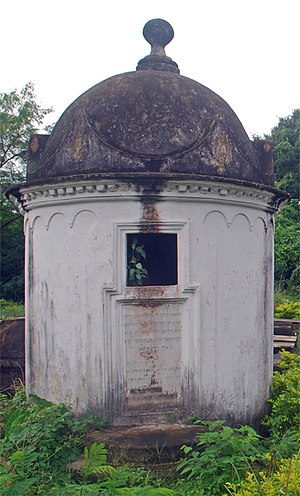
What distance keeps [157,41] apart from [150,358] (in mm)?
4266

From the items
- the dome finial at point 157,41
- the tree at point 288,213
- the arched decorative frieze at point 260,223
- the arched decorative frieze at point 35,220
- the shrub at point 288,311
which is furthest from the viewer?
the tree at point 288,213

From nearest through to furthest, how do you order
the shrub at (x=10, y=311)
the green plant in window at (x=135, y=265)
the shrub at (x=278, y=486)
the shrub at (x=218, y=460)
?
the shrub at (x=278, y=486) < the shrub at (x=218, y=460) < the green plant in window at (x=135, y=265) < the shrub at (x=10, y=311)

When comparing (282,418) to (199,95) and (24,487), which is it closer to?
(24,487)

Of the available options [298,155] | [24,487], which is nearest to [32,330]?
[24,487]

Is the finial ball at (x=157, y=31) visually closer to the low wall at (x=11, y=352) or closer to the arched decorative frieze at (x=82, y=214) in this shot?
the arched decorative frieze at (x=82, y=214)

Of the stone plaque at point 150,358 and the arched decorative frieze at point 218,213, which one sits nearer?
the stone plaque at point 150,358

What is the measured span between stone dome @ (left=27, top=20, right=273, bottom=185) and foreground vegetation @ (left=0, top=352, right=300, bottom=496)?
2744 millimetres

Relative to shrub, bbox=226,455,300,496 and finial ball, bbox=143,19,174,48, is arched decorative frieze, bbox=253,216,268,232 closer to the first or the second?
finial ball, bbox=143,19,174,48

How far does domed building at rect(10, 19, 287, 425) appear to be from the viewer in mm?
5719

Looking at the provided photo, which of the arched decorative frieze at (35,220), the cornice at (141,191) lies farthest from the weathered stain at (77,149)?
the arched decorative frieze at (35,220)

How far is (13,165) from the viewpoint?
26.5 m

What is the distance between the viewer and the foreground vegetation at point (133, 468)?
411 cm

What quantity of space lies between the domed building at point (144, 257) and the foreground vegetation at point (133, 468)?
1.39 ft

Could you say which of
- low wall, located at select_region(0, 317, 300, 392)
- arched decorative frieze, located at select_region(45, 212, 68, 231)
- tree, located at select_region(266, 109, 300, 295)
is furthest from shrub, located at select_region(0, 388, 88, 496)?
tree, located at select_region(266, 109, 300, 295)
